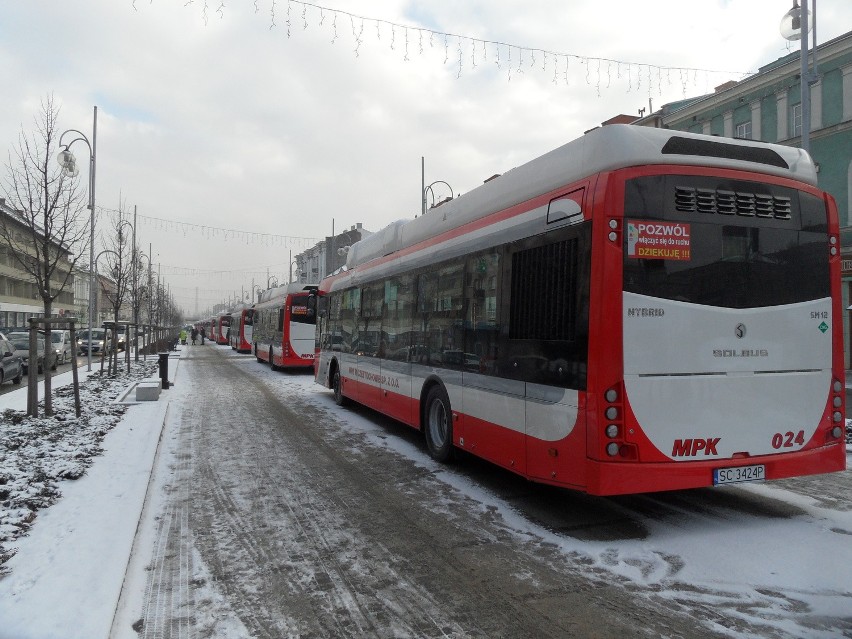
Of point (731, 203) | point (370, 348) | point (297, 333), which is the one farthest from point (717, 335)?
point (297, 333)

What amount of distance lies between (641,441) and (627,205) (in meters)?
1.83

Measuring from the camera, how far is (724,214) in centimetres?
504

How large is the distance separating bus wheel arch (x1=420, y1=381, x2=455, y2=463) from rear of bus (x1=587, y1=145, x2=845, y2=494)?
2952mm

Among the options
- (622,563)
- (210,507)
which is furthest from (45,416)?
(622,563)

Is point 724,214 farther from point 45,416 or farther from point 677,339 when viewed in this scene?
point 45,416

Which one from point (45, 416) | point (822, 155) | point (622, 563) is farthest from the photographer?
point (822, 155)

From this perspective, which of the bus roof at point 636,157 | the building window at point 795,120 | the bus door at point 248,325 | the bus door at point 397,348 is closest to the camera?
the bus roof at point 636,157

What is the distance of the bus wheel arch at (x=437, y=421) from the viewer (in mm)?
7543

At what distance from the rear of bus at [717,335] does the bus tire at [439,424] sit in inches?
116

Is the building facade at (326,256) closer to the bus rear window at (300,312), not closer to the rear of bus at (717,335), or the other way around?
the bus rear window at (300,312)

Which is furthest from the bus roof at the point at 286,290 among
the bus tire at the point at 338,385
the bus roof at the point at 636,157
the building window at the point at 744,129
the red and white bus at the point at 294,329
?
the building window at the point at 744,129

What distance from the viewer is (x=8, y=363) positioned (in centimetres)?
1802

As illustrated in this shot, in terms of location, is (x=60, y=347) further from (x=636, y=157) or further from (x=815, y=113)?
(x=815, y=113)

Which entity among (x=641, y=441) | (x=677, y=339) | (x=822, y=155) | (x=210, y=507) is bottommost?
(x=210, y=507)
